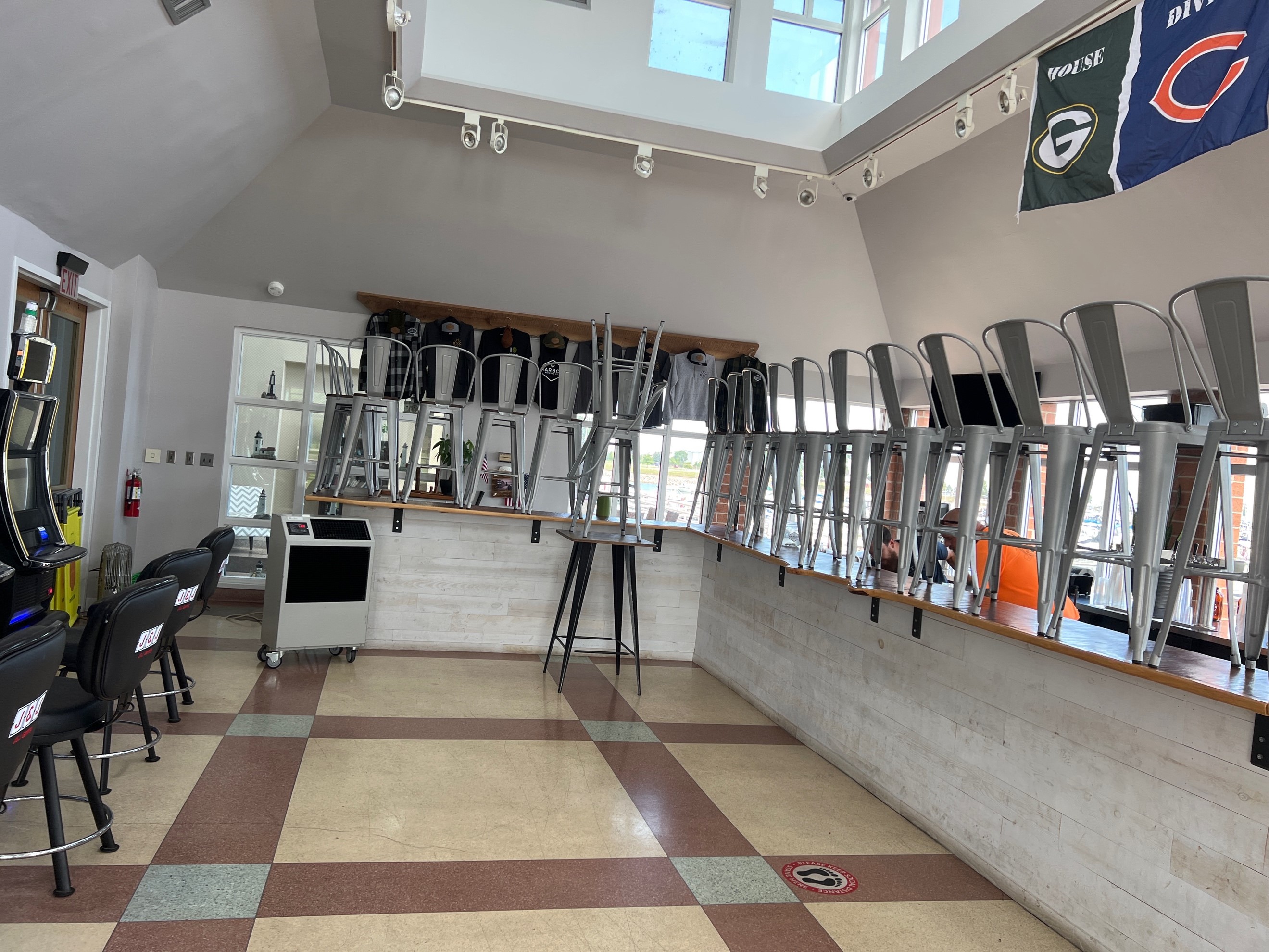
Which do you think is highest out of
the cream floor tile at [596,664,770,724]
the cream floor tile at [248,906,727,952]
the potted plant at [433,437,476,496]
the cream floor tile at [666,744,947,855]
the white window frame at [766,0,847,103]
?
the white window frame at [766,0,847,103]

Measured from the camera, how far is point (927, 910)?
281cm

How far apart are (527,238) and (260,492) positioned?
319cm

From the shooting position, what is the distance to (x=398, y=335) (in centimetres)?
736

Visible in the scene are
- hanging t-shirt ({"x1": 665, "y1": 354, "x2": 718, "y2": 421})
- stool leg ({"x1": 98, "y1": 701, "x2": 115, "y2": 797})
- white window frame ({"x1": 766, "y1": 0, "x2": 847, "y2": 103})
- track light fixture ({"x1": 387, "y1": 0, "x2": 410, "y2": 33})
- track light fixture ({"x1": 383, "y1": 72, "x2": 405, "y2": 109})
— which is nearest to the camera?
stool leg ({"x1": 98, "y1": 701, "x2": 115, "y2": 797})

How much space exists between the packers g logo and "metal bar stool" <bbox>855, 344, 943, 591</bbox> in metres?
1.34

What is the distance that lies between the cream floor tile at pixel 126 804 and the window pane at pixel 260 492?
3.90 metres

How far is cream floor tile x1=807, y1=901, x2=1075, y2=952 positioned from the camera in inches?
102

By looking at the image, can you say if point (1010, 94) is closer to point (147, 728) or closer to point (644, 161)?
point (644, 161)

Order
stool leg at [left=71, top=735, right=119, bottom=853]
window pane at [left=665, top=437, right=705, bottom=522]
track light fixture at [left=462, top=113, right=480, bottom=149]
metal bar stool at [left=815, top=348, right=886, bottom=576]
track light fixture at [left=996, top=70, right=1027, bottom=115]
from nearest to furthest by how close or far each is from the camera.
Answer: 1. stool leg at [left=71, top=735, right=119, bottom=853]
2. metal bar stool at [left=815, top=348, right=886, bottom=576]
3. track light fixture at [left=996, top=70, right=1027, bottom=115]
4. track light fixture at [left=462, top=113, right=480, bottom=149]
5. window pane at [left=665, top=437, right=705, bottom=522]

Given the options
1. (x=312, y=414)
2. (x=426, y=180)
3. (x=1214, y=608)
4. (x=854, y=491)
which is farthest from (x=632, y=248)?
(x=1214, y=608)

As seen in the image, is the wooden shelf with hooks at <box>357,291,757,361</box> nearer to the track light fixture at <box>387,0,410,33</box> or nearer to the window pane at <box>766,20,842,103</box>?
the window pane at <box>766,20,842,103</box>

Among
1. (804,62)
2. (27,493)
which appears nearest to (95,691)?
(27,493)

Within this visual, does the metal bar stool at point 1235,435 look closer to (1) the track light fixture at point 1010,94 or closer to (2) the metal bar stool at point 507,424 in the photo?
(1) the track light fixture at point 1010,94

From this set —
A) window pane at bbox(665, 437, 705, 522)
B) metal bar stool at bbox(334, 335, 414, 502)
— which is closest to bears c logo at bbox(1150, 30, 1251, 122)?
metal bar stool at bbox(334, 335, 414, 502)
